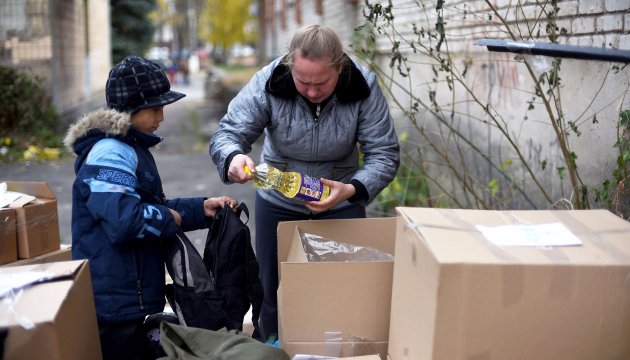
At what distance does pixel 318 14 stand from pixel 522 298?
1058 cm

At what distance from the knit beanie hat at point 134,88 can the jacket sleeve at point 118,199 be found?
0.16m

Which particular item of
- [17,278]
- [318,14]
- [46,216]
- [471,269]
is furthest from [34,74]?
[471,269]

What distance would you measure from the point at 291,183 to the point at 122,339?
31.5 inches

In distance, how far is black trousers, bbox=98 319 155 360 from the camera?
2.30 meters

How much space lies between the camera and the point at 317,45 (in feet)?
7.89

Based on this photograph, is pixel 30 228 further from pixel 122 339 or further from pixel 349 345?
pixel 349 345

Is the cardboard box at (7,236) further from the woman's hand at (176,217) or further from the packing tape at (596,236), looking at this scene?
the packing tape at (596,236)

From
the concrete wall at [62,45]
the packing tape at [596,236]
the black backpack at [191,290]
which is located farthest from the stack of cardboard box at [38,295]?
the concrete wall at [62,45]

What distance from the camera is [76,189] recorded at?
2258 mm

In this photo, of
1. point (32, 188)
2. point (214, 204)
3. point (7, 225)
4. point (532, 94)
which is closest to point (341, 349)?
point (214, 204)

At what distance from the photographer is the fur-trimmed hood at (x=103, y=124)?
7.55 ft

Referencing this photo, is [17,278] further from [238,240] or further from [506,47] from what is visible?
[506,47]

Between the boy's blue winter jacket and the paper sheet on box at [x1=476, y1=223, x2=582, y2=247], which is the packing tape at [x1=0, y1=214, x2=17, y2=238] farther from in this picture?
the paper sheet on box at [x1=476, y1=223, x2=582, y2=247]

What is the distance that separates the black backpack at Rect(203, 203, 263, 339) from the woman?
0.18 meters
